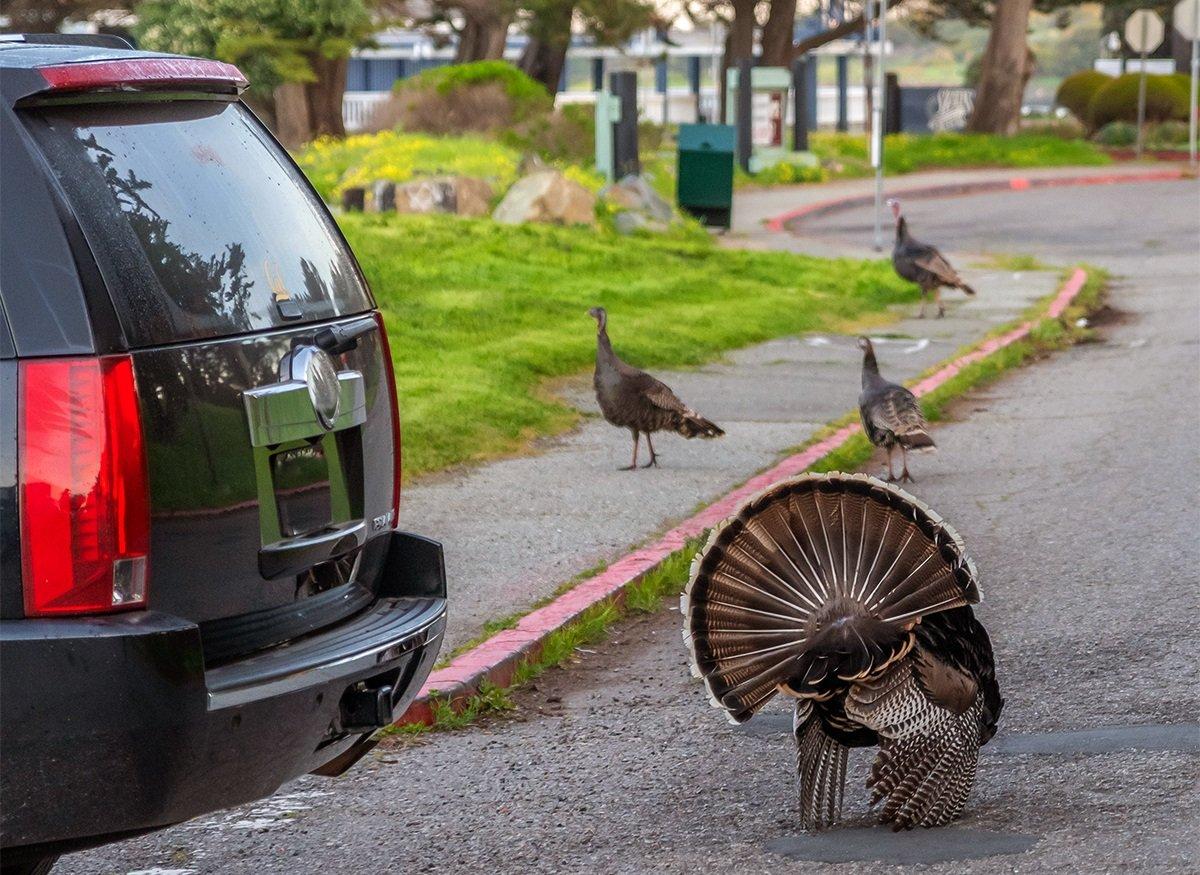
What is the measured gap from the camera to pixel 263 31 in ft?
97.3

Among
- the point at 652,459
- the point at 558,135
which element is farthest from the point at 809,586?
the point at 558,135

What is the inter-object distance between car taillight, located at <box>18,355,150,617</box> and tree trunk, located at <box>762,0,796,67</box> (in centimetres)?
4395

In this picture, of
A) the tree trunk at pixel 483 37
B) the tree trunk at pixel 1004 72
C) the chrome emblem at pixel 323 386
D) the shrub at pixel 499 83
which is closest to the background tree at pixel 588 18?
the tree trunk at pixel 483 37

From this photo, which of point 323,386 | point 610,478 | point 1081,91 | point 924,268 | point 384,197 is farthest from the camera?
point 1081,91

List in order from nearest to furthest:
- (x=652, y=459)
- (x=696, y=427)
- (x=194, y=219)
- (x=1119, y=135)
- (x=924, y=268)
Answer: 1. (x=194, y=219)
2. (x=696, y=427)
3. (x=652, y=459)
4. (x=924, y=268)
5. (x=1119, y=135)

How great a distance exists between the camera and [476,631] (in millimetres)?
6840

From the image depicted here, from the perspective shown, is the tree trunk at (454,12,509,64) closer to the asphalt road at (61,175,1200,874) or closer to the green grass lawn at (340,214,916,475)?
the green grass lawn at (340,214,916,475)

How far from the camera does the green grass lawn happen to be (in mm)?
11258

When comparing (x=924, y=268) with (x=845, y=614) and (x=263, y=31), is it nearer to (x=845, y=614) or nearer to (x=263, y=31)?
(x=845, y=614)

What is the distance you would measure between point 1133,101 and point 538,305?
116ft

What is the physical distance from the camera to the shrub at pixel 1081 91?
50438mm

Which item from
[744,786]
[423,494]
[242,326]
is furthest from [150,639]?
[423,494]

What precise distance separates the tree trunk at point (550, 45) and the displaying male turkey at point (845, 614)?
34336mm

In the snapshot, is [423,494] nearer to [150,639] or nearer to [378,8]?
[150,639]
